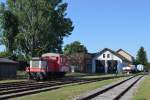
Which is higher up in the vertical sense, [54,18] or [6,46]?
[54,18]

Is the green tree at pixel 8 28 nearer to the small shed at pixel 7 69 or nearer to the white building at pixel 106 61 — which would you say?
the small shed at pixel 7 69

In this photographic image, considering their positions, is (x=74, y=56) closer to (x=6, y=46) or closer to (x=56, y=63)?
(x=6, y=46)

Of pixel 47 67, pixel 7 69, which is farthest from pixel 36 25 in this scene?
pixel 47 67

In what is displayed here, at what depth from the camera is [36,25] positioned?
7806 cm

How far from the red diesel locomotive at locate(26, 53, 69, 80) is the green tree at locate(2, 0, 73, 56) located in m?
24.3

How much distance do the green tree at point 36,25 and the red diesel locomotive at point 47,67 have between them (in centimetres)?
2431

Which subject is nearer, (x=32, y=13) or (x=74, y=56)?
(x=32, y=13)

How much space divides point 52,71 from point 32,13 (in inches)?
1180

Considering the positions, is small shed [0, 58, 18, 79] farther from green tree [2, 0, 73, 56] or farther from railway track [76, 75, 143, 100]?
railway track [76, 75, 143, 100]

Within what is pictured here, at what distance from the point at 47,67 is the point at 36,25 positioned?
97.0ft

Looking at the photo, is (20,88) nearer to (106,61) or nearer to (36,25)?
(36,25)

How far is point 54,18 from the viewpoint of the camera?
80.4m

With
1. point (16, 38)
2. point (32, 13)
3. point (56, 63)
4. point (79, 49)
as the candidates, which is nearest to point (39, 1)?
point (32, 13)

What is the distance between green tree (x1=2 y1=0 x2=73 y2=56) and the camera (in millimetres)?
77625
